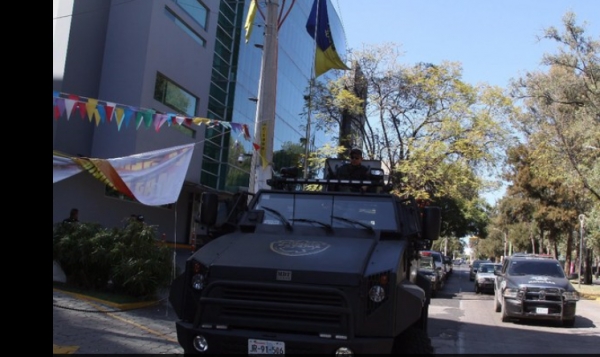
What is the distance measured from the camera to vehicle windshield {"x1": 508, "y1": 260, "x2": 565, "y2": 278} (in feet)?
44.4

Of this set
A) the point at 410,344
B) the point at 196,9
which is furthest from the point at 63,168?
the point at 196,9

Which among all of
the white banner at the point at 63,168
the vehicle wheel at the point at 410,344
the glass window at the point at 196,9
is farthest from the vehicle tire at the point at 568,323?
the glass window at the point at 196,9

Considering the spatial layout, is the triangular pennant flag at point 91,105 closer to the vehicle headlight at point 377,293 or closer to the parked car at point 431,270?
the vehicle headlight at point 377,293

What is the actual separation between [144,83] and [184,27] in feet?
14.6

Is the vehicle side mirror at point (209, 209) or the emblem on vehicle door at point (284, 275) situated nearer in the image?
the emblem on vehicle door at point (284, 275)

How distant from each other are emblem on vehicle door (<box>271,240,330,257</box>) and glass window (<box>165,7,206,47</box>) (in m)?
18.7

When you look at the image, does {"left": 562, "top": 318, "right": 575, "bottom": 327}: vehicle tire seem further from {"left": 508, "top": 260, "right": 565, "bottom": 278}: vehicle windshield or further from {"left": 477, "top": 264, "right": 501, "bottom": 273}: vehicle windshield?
{"left": 477, "top": 264, "right": 501, "bottom": 273}: vehicle windshield

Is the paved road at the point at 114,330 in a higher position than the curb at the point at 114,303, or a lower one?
lower

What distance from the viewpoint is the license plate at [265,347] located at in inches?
190

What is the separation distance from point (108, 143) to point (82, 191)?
7.04 ft

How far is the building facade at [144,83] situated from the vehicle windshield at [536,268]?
833 centimetres

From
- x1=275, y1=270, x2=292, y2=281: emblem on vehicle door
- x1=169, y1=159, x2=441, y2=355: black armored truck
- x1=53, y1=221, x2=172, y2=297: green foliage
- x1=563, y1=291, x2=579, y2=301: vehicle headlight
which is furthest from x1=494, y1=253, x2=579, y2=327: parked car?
x1=275, y1=270, x2=292, y2=281: emblem on vehicle door

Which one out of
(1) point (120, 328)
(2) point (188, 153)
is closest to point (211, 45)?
(2) point (188, 153)

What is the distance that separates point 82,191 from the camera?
19.4 metres
